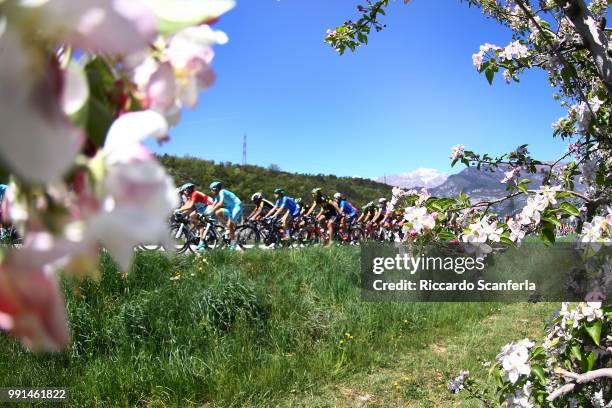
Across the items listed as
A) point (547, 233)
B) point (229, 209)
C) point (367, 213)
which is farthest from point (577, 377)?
point (367, 213)

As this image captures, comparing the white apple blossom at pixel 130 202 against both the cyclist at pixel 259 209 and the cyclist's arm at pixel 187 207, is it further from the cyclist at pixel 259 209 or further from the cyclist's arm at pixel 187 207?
the cyclist at pixel 259 209

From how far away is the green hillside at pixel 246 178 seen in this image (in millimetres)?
35500

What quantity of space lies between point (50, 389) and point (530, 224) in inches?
141

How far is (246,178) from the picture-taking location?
38.3 meters

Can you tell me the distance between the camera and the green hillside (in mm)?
35500

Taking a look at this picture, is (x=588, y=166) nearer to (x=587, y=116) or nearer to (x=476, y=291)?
(x=587, y=116)

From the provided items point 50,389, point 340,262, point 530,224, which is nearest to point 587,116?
point 530,224

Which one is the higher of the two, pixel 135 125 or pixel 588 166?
pixel 588 166

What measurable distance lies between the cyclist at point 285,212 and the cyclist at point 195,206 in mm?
1920

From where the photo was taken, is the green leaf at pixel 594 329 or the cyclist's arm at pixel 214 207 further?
the cyclist's arm at pixel 214 207

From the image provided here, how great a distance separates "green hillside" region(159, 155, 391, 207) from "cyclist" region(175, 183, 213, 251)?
68.1 ft

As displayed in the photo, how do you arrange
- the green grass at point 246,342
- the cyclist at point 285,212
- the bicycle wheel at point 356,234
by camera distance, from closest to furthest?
the green grass at point 246,342
the cyclist at point 285,212
the bicycle wheel at point 356,234

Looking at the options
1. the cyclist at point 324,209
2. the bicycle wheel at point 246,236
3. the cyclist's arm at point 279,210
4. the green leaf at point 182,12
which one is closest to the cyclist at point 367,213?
the cyclist at point 324,209

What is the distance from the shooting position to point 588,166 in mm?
2531
